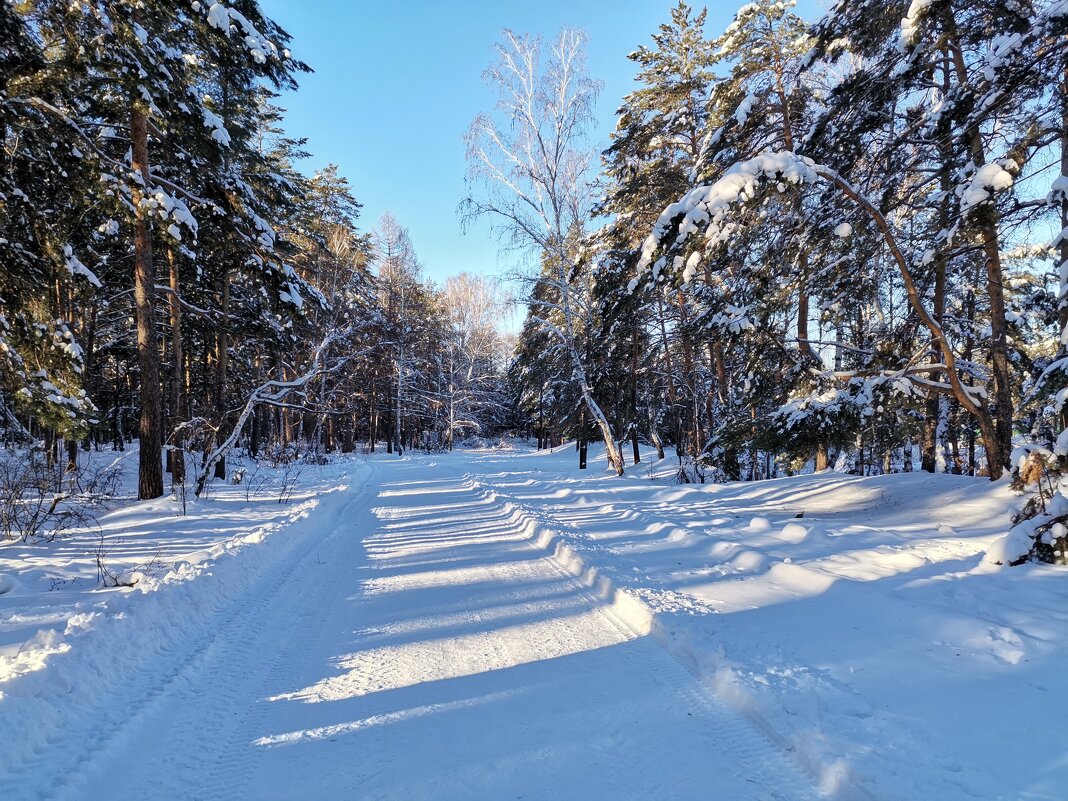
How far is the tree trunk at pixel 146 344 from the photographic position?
396 inches

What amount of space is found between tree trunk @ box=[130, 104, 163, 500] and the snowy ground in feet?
11.6

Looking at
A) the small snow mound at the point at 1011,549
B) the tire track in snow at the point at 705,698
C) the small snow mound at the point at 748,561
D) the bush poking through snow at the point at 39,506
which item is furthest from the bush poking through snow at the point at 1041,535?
the bush poking through snow at the point at 39,506

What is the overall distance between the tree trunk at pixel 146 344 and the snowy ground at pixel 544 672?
3.52 m

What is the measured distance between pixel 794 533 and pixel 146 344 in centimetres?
1209

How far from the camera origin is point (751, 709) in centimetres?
301

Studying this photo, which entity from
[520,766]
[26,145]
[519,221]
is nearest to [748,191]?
[520,766]

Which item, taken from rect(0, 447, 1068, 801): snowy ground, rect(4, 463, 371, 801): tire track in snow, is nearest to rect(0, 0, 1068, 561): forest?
rect(0, 447, 1068, 801): snowy ground

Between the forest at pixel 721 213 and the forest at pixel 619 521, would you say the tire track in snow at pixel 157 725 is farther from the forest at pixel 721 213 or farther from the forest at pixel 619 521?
the forest at pixel 721 213

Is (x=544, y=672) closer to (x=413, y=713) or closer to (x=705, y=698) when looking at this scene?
(x=413, y=713)

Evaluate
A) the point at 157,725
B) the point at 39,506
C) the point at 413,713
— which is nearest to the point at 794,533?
the point at 413,713

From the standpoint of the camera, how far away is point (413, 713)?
3.04 m

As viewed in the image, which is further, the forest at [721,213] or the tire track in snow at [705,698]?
the forest at [721,213]

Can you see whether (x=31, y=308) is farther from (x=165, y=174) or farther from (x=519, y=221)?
(x=519, y=221)

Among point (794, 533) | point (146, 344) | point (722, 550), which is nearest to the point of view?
point (722, 550)
